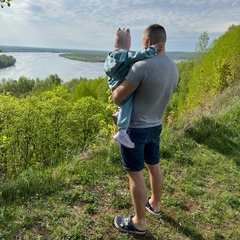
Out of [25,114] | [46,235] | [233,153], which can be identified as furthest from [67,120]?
[46,235]

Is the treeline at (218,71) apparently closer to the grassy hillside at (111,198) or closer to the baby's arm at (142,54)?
the grassy hillside at (111,198)

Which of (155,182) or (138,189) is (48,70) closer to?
(155,182)

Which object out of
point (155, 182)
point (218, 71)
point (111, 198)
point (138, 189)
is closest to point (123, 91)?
point (138, 189)

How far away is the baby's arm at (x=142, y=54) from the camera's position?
201 centimetres

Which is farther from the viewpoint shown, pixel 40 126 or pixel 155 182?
pixel 40 126

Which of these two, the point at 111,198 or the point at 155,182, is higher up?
the point at 155,182

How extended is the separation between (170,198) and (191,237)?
614 mm

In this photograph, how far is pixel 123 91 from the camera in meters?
2.08

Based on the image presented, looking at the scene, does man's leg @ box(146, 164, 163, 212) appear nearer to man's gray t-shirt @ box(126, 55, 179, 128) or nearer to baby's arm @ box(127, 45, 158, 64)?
man's gray t-shirt @ box(126, 55, 179, 128)

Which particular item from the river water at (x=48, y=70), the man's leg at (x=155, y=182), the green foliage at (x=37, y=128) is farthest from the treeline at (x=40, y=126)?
the river water at (x=48, y=70)

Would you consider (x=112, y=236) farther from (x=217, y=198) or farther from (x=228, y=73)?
(x=228, y=73)

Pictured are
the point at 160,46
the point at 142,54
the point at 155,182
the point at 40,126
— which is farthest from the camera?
the point at 40,126

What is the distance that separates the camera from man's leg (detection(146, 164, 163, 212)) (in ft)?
8.76

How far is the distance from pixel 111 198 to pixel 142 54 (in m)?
1.84
